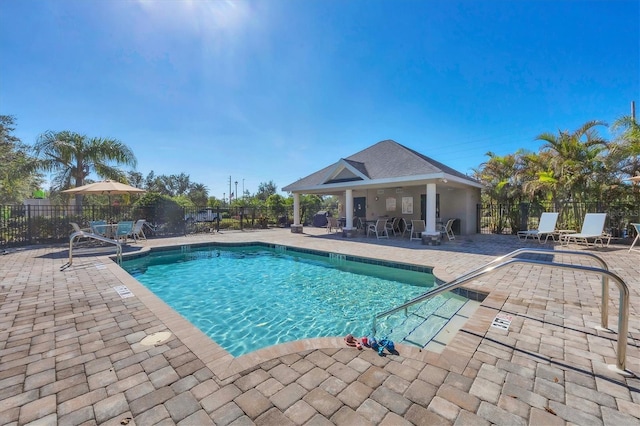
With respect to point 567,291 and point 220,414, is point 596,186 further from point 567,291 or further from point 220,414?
point 220,414

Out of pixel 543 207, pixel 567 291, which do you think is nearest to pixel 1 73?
pixel 567 291

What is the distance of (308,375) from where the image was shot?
93.6 inches

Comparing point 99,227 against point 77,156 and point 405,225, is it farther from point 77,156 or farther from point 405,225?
point 405,225

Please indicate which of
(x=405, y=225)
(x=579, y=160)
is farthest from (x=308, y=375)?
(x=579, y=160)

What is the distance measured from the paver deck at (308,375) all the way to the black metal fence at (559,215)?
33.0 ft

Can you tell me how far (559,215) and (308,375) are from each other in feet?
49.8

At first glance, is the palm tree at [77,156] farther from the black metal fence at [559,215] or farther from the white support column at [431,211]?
the black metal fence at [559,215]

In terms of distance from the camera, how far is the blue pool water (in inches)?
177

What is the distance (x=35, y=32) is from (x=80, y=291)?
8.58 m

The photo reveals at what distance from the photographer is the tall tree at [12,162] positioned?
14.1m

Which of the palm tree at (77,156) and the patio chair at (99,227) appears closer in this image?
the patio chair at (99,227)

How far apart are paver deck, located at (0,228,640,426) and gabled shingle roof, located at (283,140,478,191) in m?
8.18

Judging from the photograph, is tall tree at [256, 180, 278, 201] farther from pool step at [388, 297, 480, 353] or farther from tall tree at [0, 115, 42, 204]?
pool step at [388, 297, 480, 353]

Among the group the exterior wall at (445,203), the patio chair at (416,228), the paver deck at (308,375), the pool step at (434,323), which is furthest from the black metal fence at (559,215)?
the pool step at (434,323)
